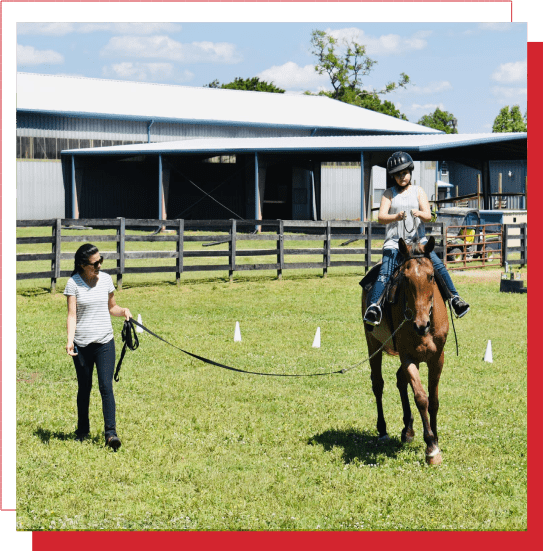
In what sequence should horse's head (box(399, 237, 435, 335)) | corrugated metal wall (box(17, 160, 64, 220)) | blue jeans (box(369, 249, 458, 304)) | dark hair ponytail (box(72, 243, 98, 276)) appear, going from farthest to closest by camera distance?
corrugated metal wall (box(17, 160, 64, 220))
blue jeans (box(369, 249, 458, 304))
dark hair ponytail (box(72, 243, 98, 276))
horse's head (box(399, 237, 435, 335))

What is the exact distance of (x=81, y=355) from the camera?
721 cm

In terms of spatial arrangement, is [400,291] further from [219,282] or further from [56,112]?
[56,112]

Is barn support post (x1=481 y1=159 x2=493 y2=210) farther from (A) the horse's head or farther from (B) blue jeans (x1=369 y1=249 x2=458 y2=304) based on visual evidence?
(A) the horse's head

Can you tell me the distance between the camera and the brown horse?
645 centimetres

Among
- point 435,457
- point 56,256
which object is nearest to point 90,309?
point 435,457

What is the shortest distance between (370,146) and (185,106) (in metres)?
17.9

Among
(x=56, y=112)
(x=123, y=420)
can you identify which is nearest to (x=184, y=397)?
(x=123, y=420)

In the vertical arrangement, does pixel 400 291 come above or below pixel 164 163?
below

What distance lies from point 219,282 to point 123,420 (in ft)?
41.6

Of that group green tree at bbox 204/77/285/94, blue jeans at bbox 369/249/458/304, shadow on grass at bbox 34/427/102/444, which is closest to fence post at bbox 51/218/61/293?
shadow on grass at bbox 34/427/102/444

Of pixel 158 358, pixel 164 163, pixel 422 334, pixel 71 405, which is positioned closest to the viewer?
pixel 422 334

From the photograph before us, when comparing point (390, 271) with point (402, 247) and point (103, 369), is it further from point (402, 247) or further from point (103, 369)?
point (103, 369)

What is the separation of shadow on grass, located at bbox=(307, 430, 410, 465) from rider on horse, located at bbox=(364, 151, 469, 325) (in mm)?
1203

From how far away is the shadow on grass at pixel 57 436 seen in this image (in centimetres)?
756
